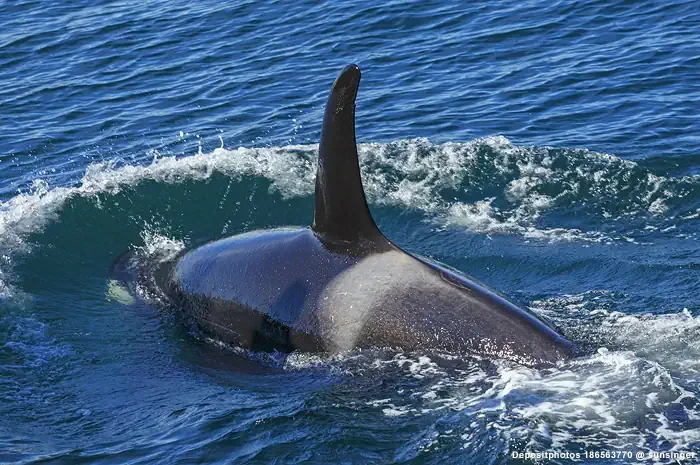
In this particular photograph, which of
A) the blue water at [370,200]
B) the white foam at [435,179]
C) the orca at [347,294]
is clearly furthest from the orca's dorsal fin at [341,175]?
the white foam at [435,179]

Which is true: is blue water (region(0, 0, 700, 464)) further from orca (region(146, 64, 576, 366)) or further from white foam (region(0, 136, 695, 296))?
orca (region(146, 64, 576, 366))

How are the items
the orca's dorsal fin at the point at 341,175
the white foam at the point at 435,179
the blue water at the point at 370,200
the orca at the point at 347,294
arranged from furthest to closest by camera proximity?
the white foam at the point at 435,179, the orca's dorsal fin at the point at 341,175, the orca at the point at 347,294, the blue water at the point at 370,200

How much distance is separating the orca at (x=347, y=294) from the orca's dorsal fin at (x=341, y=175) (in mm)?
11

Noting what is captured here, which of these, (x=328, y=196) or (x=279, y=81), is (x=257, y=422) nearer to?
(x=328, y=196)

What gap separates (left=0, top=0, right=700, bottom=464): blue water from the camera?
36.5ft

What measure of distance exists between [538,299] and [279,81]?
1378cm

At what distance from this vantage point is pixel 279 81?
27.0 m

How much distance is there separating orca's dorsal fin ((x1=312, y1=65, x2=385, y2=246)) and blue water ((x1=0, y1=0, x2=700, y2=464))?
1.47 m

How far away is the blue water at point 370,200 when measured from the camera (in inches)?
438

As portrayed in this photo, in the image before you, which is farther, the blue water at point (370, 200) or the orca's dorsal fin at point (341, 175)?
the orca's dorsal fin at point (341, 175)

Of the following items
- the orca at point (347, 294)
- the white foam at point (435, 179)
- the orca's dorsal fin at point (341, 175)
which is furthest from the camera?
the white foam at point (435, 179)

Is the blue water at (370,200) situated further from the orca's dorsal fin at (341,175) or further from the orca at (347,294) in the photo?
the orca's dorsal fin at (341,175)

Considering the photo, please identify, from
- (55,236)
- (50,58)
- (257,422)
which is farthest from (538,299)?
(50,58)

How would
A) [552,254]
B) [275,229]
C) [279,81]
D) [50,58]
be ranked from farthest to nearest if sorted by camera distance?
[50,58]
[279,81]
[552,254]
[275,229]
